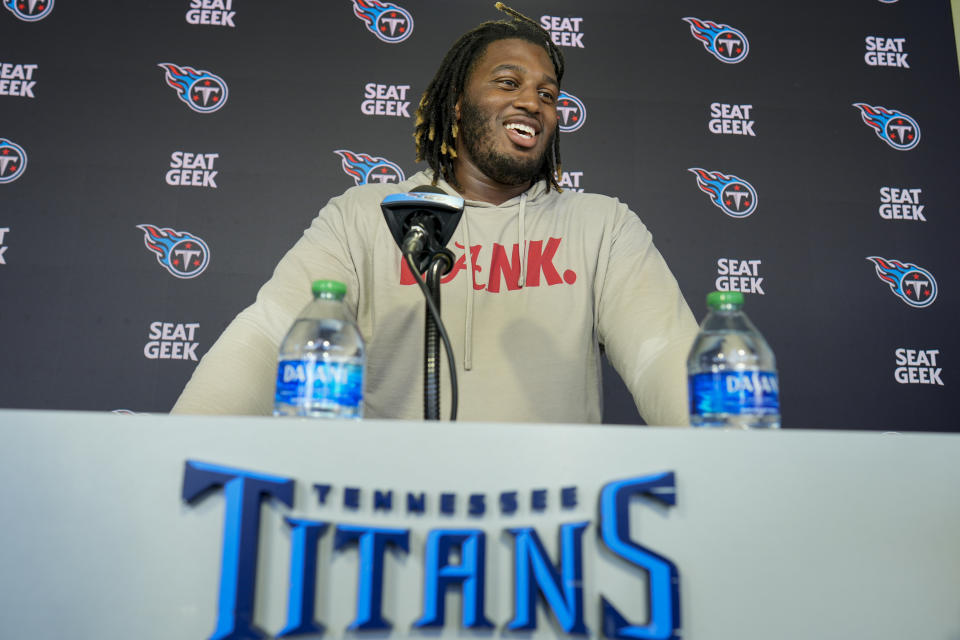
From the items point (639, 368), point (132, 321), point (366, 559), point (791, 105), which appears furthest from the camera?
point (791, 105)

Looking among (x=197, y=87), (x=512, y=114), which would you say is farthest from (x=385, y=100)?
(x=512, y=114)

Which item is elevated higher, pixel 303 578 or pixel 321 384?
pixel 321 384

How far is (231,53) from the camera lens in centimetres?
276

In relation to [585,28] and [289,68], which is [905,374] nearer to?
[585,28]

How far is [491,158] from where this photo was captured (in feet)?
5.04

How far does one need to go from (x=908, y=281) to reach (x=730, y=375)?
2409 mm

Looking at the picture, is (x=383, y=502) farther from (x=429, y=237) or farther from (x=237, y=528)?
(x=429, y=237)

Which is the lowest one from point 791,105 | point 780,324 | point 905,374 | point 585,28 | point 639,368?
point 639,368

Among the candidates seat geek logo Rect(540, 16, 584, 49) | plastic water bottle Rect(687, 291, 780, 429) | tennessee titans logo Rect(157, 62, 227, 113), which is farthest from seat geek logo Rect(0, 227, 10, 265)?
plastic water bottle Rect(687, 291, 780, 429)

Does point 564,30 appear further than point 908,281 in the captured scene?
Yes

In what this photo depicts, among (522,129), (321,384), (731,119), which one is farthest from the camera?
(731,119)

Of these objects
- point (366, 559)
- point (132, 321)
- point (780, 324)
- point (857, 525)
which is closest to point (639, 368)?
point (857, 525)

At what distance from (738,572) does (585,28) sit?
2662 mm

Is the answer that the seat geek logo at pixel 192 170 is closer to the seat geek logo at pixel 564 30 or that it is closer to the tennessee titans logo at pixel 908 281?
the seat geek logo at pixel 564 30
